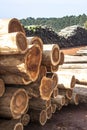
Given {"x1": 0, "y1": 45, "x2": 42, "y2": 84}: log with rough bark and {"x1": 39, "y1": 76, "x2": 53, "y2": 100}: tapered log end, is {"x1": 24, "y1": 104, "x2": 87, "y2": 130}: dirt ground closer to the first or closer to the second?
{"x1": 39, "y1": 76, "x2": 53, "y2": 100}: tapered log end

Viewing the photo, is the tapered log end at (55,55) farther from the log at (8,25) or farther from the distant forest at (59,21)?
the distant forest at (59,21)

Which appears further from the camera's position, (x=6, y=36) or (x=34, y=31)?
(x=34, y=31)

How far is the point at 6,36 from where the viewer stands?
513 centimetres

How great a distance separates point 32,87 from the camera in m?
5.89

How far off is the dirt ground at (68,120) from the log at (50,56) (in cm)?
147

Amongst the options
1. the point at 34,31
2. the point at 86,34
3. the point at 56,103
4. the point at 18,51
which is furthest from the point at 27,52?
the point at 86,34

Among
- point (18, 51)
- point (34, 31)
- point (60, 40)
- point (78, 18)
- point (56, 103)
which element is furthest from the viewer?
point (78, 18)

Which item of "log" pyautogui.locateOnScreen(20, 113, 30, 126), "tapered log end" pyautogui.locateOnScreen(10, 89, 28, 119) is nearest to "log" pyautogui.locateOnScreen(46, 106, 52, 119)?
"log" pyautogui.locateOnScreen(20, 113, 30, 126)

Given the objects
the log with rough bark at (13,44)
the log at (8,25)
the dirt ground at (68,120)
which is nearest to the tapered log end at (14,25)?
the log at (8,25)

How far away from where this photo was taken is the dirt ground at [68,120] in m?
6.50

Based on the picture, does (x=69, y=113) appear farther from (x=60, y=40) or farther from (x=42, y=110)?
(x=60, y=40)

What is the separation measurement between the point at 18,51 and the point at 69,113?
3.17 meters

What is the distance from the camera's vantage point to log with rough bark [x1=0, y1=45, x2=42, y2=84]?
16.8ft

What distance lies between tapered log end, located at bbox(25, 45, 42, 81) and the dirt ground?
1.60m
